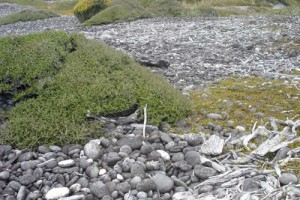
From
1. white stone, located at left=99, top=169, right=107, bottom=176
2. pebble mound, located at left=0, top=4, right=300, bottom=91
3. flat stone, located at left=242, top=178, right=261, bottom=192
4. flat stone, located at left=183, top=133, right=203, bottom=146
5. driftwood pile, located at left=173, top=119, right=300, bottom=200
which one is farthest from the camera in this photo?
pebble mound, located at left=0, top=4, right=300, bottom=91

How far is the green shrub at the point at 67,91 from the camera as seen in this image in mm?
6371

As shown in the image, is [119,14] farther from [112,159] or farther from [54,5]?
[54,5]

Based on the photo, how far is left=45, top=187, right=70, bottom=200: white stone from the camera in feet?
16.9

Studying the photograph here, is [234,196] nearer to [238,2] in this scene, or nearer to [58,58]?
[58,58]

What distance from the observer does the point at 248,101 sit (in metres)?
7.92

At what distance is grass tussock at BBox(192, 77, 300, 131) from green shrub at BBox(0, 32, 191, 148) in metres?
0.65

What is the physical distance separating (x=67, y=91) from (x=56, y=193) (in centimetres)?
242

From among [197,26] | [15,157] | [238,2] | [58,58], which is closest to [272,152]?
[15,157]

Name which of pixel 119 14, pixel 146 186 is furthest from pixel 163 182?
pixel 119 14

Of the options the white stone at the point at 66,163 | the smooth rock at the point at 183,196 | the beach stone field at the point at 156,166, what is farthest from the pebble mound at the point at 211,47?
the smooth rock at the point at 183,196

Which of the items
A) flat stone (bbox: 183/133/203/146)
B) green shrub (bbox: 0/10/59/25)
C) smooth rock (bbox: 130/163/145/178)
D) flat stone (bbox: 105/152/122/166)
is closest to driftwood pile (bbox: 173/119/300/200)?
flat stone (bbox: 183/133/203/146)

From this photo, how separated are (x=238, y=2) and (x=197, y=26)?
2701 centimetres

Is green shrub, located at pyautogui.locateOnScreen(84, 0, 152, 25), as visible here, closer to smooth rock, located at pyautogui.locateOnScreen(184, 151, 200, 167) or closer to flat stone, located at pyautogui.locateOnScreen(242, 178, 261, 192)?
smooth rock, located at pyautogui.locateOnScreen(184, 151, 200, 167)

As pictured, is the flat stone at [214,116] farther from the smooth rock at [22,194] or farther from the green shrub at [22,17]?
the green shrub at [22,17]
